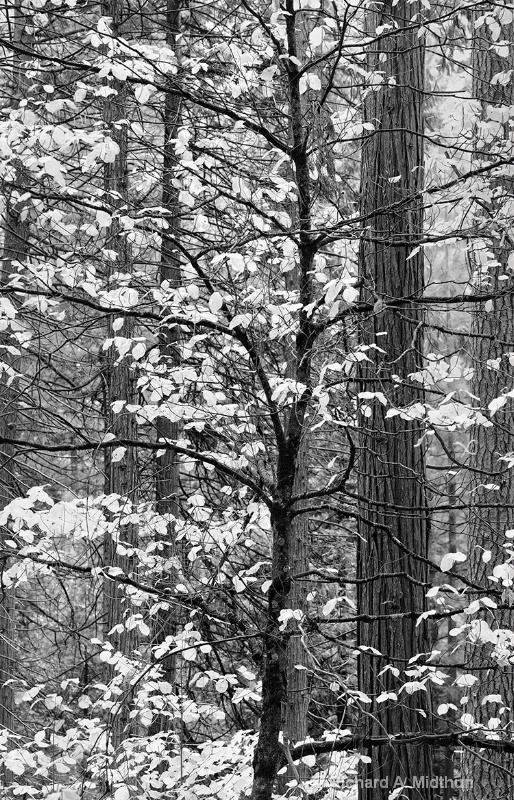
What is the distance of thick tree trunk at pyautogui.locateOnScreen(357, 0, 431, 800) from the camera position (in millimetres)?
5184

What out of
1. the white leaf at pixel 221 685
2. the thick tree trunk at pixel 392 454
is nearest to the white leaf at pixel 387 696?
the thick tree trunk at pixel 392 454

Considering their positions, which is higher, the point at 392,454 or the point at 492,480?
the point at 492,480

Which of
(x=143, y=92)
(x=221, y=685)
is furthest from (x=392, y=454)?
(x=143, y=92)

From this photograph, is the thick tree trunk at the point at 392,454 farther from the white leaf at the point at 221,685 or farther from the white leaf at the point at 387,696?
the white leaf at the point at 221,685

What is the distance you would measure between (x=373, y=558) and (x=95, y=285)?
2412mm

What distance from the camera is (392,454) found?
5508 mm

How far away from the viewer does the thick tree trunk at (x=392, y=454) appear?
5184 mm

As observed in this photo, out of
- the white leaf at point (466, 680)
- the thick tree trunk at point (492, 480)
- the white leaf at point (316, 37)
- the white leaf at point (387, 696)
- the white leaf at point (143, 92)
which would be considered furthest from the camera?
the thick tree trunk at point (492, 480)

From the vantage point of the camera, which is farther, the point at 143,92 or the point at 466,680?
the point at 466,680

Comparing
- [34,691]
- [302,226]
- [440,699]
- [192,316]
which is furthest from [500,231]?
[440,699]

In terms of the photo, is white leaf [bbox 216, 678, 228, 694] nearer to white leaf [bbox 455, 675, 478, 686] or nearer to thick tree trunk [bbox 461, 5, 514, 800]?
white leaf [bbox 455, 675, 478, 686]

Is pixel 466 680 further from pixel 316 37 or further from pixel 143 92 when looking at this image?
pixel 143 92

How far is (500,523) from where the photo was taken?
6.52 meters

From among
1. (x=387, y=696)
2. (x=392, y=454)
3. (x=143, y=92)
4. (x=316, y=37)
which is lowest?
(x=387, y=696)
